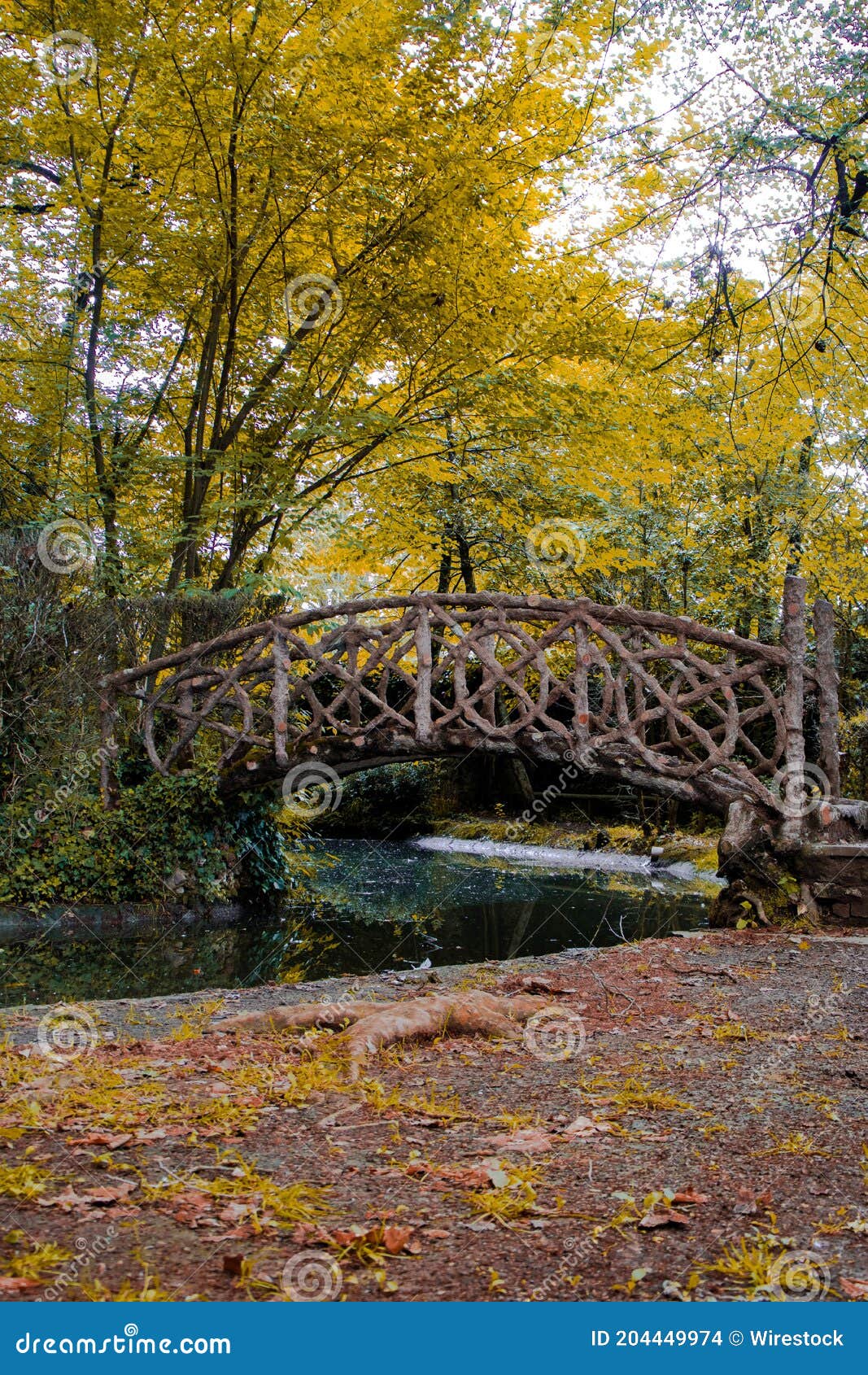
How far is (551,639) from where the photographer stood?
32.5 ft

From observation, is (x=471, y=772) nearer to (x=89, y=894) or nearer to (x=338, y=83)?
(x=89, y=894)

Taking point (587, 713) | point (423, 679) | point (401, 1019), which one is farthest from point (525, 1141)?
point (423, 679)

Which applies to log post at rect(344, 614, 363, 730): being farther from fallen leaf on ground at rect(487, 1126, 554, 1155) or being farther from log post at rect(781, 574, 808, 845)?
fallen leaf on ground at rect(487, 1126, 554, 1155)

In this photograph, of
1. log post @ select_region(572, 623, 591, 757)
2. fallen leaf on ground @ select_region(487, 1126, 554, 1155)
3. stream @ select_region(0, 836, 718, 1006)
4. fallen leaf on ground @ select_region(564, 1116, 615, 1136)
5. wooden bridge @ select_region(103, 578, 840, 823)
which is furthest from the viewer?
wooden bridge @ select_region(103, 578, 840, 823)

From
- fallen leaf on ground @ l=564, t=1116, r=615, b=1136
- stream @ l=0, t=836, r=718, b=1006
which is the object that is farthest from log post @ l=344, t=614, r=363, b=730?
fallen leaf on ground @ l=564, t=1116, r=615, b=1136

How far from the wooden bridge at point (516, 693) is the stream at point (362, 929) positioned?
1730 mm

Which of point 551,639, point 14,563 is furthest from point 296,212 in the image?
point 551,639

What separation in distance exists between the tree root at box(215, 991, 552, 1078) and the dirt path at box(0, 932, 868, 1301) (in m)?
0.13

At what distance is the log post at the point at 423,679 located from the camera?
9961 millimetres

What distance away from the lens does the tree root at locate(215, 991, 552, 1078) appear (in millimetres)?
5555

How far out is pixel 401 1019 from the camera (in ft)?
18.5

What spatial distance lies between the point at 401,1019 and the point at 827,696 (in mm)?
6687

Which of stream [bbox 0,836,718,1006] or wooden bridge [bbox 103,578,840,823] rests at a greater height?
wooden bridge [bbox 103,578,840,823]

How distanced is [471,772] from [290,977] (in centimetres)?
1566
